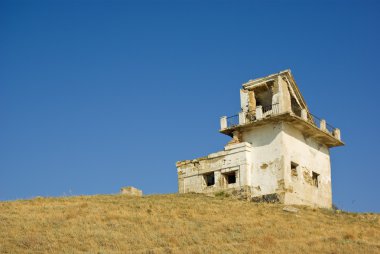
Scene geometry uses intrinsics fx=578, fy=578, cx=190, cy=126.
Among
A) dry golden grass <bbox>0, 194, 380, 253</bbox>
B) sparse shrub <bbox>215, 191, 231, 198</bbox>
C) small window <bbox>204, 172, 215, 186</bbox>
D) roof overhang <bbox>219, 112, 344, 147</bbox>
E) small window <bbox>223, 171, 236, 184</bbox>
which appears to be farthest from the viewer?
small window <bbox>204, 172, 215, 186</bbox>

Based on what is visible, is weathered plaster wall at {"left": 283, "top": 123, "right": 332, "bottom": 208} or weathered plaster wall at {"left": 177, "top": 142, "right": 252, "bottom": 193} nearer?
weathered plaster wall at {"left": 283, "top": 123, "right": 332, "bottom": 208}

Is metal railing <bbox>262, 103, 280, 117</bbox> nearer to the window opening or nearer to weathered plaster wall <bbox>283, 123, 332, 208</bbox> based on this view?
weathered plaster wall <bbox>283, 123, 332, 208</bbox>

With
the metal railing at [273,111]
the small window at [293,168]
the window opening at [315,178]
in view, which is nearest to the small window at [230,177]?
the small window at [293,168]

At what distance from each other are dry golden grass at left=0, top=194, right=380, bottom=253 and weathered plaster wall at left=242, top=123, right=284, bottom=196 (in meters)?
2.87

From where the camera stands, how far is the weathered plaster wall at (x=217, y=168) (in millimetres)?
37250

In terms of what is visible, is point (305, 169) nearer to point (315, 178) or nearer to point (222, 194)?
point (315, 178)

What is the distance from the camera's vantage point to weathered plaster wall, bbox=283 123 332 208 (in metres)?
36.0

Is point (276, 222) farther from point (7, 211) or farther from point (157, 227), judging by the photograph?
point (7, 211)

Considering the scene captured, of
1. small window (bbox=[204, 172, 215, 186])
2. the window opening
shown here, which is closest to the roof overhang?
the window opening

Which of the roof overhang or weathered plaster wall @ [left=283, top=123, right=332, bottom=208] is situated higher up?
the roof overhang

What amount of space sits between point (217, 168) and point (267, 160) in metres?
3.71

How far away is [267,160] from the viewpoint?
36.7 meters

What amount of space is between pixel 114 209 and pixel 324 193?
16542 millimetres

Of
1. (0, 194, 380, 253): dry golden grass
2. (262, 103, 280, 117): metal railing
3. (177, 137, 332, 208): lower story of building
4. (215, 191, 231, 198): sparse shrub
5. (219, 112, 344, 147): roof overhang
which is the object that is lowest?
(0, 194, 380, 253): dry golden grass
